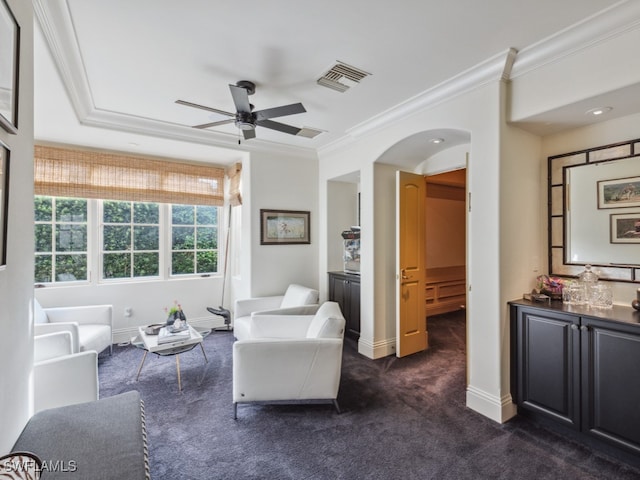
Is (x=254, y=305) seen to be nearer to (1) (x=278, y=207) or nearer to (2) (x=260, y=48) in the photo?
(1) (x=278, y=207)

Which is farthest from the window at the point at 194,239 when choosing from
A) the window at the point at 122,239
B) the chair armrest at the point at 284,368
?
the chair armrest at the point at 284,368

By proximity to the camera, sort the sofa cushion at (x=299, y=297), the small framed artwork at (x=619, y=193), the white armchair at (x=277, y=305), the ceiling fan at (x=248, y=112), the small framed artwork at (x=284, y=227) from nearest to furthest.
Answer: the small framed artwork at (x=619, y=193) < the ceiling fan at (x=248, y=112) < the white armchair at (x=277, y=305) < the sofa cushion at (x=299, y=297) < the small framed artwork at (x=284, y=227)

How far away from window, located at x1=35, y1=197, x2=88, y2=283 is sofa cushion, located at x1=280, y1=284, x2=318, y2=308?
2.73 metres

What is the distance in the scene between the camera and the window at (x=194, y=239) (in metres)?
4.80

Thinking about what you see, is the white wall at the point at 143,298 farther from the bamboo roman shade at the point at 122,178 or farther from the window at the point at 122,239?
the bamboo roman shade at the point at 122,178

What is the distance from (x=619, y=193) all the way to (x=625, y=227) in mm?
253

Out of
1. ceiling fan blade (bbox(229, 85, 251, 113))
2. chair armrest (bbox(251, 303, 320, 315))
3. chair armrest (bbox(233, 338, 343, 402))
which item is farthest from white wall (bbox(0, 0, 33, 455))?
chair armrest (bbox(251, 303, 320, 315))

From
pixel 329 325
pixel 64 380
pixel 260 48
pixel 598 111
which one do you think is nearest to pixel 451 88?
pixel 598 111

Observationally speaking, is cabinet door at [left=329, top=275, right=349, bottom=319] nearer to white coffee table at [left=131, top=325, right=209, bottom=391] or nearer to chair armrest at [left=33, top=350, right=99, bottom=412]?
white coffee table at [left=131, top=325, right=209, bottom=391]

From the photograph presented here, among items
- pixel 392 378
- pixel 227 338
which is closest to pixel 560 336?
pixel 392 378

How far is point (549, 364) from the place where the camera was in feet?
7.41

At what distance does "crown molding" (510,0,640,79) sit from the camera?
5.91ft

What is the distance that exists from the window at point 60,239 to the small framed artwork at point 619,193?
5.61 m

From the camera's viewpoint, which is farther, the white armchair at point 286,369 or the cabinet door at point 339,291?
the cabinet door at point 339,291
